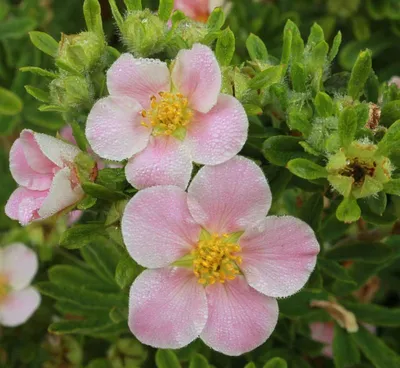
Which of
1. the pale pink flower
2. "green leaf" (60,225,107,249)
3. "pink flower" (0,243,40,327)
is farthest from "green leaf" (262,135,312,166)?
"pink flower" (0,243,40,327)

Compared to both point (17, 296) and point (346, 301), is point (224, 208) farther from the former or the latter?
point (17, 296)

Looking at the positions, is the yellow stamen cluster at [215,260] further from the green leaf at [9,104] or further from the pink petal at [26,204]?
the green leaf at [9,104]

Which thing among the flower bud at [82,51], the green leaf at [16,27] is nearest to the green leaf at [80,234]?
the flower bud at [82,51]

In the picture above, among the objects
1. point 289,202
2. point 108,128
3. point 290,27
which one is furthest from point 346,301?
point 108,128

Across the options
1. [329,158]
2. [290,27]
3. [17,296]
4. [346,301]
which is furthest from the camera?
[17,296]

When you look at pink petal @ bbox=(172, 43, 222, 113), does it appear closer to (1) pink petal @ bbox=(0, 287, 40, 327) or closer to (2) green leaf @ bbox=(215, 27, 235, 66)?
(2) green leaf @ bbox=(215, 27, 235, 66)

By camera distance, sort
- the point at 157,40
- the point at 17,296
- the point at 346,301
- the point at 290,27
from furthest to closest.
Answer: the point at 17,296 < the point at 346,301 < the point at 290,27 < the point at 157,40
